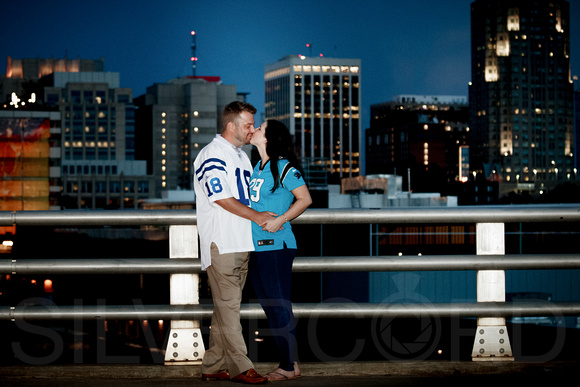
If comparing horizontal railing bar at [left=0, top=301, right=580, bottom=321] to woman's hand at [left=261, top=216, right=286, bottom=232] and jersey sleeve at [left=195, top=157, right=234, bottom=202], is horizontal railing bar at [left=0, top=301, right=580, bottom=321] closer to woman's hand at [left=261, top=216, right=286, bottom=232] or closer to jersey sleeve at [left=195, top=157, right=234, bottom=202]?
woman's hand at [left=261, top=216, right=286, bottom=232]

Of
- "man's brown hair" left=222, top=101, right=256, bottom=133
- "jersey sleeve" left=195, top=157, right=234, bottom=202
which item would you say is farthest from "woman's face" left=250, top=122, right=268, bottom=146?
"jersey sleeve" left=195, top=157, right=234, bottom=202

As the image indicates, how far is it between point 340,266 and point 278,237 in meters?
0.46

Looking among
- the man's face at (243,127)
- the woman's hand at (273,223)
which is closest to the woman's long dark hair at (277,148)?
the man's face at (243,127)

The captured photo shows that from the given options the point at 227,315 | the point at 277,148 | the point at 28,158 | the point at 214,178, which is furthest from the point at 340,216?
the point at 28,158

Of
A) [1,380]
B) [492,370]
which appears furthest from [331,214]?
[1,380]

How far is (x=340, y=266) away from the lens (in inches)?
191

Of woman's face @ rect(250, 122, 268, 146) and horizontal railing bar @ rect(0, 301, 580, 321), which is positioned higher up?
woman's face @ rect(250, 122, 268, 146)

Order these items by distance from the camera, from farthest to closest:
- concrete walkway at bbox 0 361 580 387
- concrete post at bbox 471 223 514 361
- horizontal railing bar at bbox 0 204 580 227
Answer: concrete post at bbox 471 223 514 361 → horizontal railing bar at bbox 0 204 580 227 → concrete walkway at bbox 0 361 580 387

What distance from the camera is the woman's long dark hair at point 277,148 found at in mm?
4844

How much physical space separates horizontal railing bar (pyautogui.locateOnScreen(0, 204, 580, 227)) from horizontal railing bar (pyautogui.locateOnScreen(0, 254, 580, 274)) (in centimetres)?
25

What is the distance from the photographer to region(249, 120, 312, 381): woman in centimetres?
479

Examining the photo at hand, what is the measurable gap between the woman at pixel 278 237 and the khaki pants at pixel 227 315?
0.17 metres

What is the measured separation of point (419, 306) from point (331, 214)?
34.0 inches

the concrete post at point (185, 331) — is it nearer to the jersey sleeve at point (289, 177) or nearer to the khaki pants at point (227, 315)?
the khaki pants at point (227, 315)
